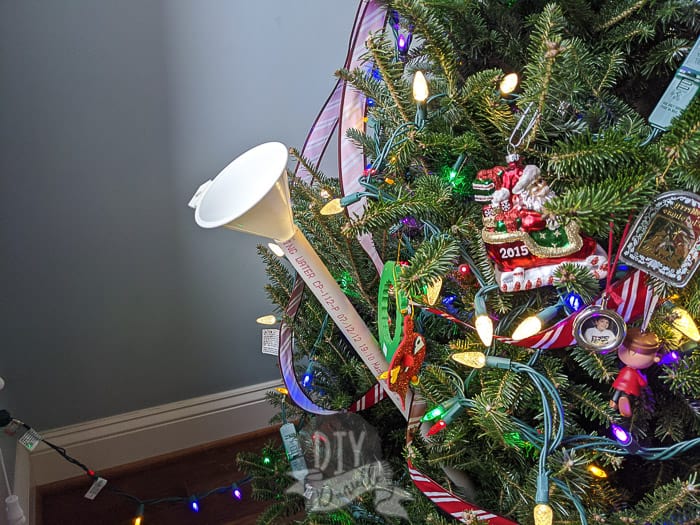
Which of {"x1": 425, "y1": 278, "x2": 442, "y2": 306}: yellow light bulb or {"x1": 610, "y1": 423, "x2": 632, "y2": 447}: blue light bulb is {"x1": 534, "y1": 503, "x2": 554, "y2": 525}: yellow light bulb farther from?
{"x1": 425, "y1": 278, "x2": 442, "y2": 306}: yellow light bulb

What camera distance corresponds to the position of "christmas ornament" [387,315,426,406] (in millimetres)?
596

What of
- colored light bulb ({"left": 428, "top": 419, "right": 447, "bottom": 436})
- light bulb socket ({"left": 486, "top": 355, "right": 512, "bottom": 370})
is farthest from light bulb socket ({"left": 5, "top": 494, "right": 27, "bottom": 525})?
light bulb socket ({"left": 486, "top": 355, "right": 512, "bottom": 370})

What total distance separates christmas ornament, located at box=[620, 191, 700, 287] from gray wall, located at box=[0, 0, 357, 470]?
933 millimetres

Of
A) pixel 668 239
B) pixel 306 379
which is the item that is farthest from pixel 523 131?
pixel 306 379

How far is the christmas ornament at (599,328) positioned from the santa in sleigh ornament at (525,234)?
0.13 ft

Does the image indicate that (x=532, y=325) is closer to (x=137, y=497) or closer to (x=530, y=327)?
(x=530, y=327)

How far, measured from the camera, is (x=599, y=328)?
0.48 meters

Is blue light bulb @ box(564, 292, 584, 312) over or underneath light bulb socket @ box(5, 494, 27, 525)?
over

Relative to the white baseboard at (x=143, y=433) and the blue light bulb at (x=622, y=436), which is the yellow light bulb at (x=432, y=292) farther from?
the white baseboard at (x=143, y=433)

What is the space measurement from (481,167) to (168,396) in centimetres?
106

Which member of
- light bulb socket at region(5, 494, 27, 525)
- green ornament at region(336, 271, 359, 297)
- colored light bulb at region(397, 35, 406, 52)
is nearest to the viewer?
colored light bulb at region(397, 35, 406, 52)

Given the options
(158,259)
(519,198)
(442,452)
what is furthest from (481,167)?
(158,259)

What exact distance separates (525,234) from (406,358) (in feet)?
0.70

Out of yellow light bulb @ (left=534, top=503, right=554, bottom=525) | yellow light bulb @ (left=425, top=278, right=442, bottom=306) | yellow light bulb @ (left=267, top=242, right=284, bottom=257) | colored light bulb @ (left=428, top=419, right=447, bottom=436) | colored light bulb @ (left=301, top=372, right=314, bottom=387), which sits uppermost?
yellow light bulb @ (left=425, top=278, right=442, bottom=306)
